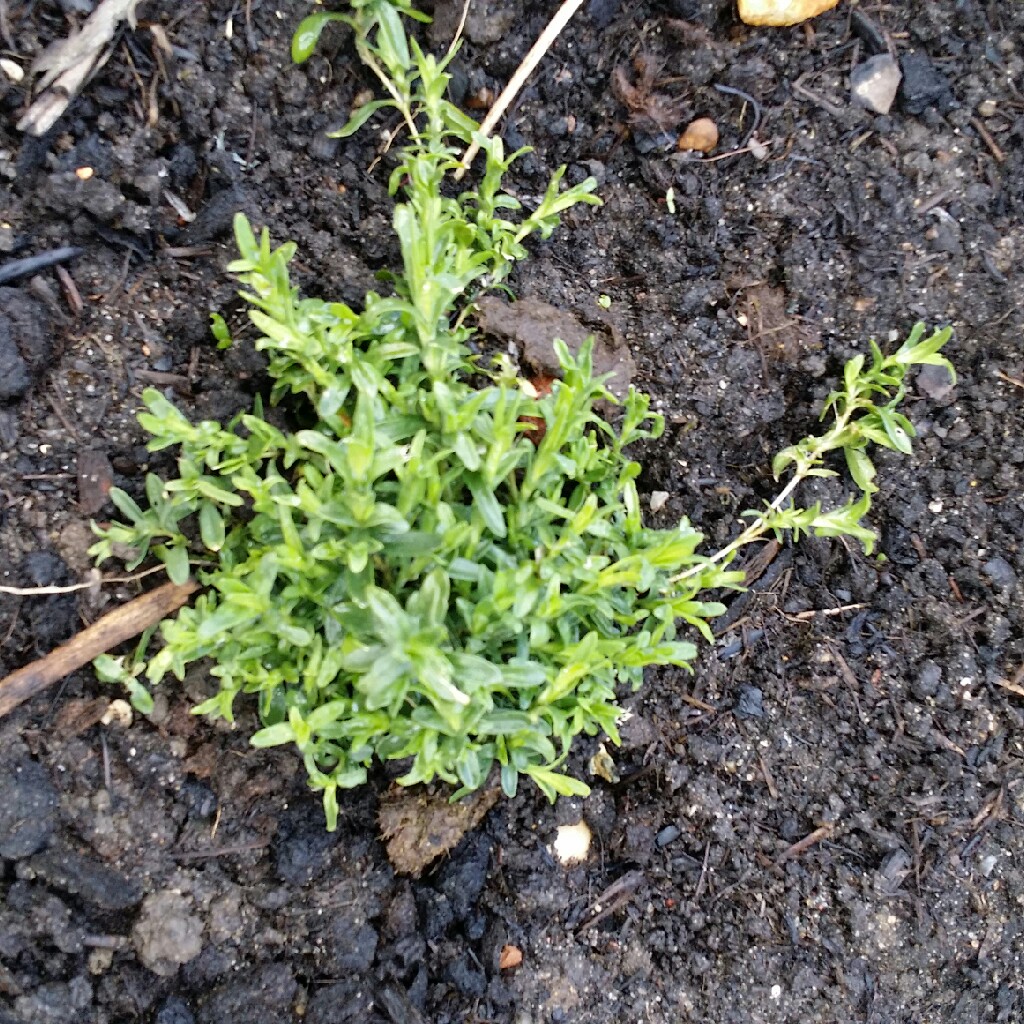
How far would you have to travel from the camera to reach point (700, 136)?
298 cm

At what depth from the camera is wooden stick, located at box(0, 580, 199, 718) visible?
2.33 metres

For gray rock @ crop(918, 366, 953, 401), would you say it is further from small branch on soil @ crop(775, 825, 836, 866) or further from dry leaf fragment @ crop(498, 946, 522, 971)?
dry leaf fragment @ crop(498, 946, 522, 971)

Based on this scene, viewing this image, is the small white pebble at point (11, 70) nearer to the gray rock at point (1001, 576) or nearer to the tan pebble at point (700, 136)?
A: the tan pebble at point (700, 136)

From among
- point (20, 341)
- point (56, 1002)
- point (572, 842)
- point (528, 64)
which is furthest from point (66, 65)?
point (572, 842)

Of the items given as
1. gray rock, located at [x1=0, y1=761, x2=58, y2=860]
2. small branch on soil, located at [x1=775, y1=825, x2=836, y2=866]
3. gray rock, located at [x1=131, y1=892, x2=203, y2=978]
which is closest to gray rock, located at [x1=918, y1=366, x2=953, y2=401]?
small branch on soil, located at [x1=775, y1=825, x2=836, y2=866]

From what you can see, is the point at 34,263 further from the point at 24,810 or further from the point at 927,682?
the point at 927,682

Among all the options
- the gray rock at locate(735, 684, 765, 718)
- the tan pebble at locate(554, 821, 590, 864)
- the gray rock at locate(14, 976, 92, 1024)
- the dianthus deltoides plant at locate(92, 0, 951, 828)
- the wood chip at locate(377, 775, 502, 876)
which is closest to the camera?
the dianthus deltoides plant at locate(92, 0, 951, 828)

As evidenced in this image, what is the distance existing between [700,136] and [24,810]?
2758mm

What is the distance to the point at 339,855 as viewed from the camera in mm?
2578

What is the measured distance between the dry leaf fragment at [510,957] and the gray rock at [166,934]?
2.70 ft

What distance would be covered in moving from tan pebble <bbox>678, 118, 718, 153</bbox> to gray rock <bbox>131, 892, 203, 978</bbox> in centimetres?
270

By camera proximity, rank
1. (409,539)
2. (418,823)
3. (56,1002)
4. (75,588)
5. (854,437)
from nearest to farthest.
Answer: (409,539), (56,1002), (75,588), (418,823), (854,437)

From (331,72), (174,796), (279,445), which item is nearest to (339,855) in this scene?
(174,796)

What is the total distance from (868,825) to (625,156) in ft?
7.27
